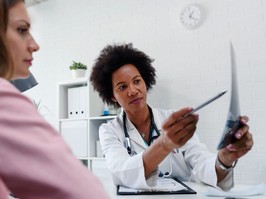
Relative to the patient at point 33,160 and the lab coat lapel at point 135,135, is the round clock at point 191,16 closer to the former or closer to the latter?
the lab coat lapel at point 135,135

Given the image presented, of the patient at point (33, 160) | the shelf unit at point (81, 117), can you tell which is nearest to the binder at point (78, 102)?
the shelf unit at point (81, 117)

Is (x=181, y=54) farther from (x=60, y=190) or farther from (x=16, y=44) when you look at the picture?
(x=60, y=190)

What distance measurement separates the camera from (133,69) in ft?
5.94

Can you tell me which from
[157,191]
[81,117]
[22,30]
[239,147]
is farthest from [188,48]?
[22,30]

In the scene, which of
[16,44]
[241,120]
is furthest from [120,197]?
[16,44]

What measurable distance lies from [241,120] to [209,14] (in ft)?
6.87

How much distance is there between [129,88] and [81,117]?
5.01 ft

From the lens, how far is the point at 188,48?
2.86 m

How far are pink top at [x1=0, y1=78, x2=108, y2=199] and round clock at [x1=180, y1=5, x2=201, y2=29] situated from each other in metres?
2.70

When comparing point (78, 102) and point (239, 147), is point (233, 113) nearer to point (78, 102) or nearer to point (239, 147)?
point (239, 147)

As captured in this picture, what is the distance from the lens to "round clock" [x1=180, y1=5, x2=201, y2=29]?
281cm

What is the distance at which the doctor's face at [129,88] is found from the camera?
1691 mm

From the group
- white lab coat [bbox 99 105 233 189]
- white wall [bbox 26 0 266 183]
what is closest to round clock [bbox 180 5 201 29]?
white wall [bbox 26 0 266 183]

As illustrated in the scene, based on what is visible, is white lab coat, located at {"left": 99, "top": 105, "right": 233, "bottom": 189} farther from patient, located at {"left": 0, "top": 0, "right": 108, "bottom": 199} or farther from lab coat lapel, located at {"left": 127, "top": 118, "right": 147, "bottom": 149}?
patient, located at {"left": 0, "top": 0, "right": 108, "bottom": 199}
